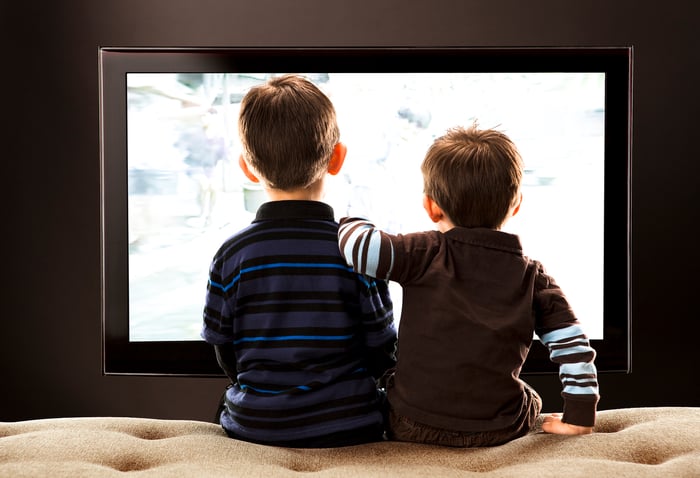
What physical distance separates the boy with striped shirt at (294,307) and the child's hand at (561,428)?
0.30 m

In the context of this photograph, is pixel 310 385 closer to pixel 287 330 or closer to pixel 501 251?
pixel 287 330

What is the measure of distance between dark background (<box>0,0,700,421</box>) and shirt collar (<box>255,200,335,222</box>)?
3.89ft

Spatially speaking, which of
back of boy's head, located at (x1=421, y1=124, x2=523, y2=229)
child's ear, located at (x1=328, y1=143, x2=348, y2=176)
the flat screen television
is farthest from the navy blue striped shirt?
the flat screen television

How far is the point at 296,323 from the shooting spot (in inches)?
46.9

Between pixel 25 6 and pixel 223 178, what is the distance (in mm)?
946

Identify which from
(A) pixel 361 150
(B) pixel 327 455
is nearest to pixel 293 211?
(B) pixel 327 455

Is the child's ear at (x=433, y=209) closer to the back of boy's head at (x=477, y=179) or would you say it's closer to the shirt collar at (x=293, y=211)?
the back of boy's head at (x=477, y=179)

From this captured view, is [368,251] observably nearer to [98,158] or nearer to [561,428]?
[561,428]

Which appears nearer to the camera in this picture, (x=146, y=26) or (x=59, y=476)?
(x=59, y=476)

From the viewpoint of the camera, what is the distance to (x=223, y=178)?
2.04 meters

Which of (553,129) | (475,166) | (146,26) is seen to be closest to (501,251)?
(475,166)

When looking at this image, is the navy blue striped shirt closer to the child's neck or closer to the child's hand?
the child's neck

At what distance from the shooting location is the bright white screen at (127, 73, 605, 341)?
6.70 feet

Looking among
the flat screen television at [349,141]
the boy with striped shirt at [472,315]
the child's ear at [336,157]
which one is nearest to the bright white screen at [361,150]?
the flat screen television at [349,141]
